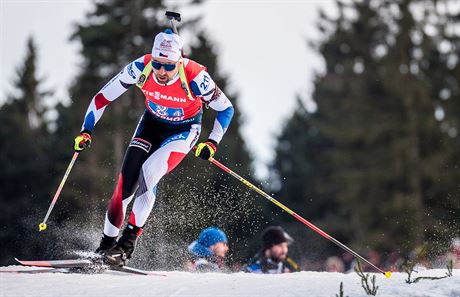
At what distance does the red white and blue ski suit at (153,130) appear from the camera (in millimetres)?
6934

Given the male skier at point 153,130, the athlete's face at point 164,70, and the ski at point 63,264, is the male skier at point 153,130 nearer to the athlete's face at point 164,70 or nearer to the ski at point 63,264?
the athlete's face at point 164,70

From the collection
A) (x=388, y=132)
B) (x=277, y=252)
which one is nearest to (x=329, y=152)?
(x=388, y=132)

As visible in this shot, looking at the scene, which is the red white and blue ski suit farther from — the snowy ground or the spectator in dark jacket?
the spectator in dark jacket

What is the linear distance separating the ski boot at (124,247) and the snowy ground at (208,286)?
1.75 feet

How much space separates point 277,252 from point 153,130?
3.02 meters

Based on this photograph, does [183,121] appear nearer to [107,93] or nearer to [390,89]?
[107,93]

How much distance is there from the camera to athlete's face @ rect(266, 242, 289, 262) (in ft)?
31.2

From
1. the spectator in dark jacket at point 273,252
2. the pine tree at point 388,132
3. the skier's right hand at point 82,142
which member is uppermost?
the skier's right hand at point 82,142

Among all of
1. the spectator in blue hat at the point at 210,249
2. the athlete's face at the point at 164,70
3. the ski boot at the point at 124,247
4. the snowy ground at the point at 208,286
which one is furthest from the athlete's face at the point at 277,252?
the athlete's face at the point at 164,70

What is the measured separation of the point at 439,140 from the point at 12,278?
2343 cm

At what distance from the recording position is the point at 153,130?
24.0ft

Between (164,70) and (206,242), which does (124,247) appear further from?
(206,242)

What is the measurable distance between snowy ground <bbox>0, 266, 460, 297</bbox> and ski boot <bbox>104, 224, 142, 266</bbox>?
53cm

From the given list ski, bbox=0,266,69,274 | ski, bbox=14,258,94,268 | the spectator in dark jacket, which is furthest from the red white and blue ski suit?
the spectator in dark jacket
